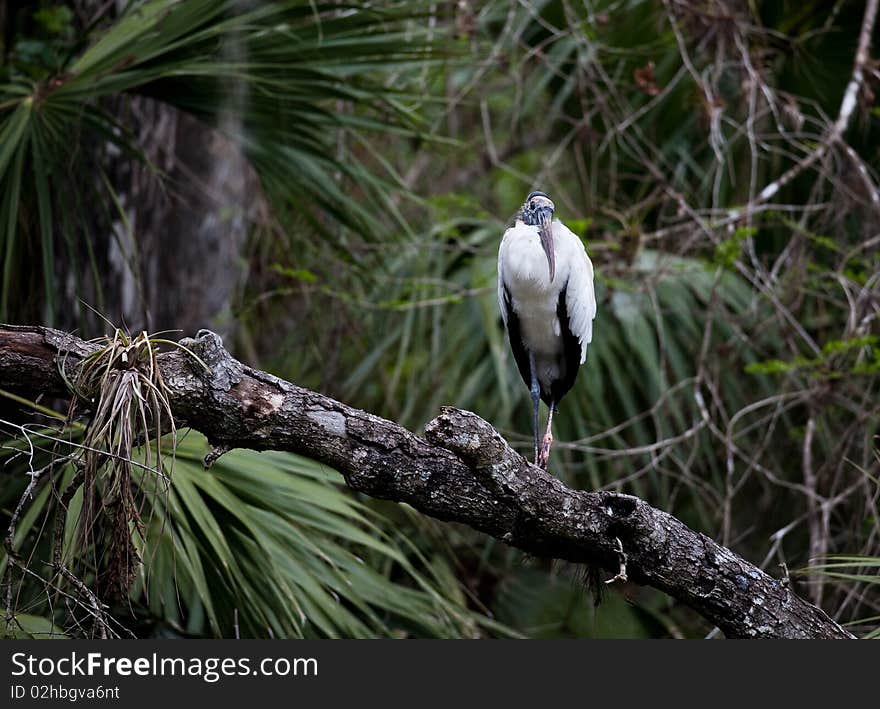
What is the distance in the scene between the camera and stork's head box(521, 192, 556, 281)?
118 inches

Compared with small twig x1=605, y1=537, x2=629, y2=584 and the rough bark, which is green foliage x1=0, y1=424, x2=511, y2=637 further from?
small twig x1=605, y1=537, x2=629, y2=584

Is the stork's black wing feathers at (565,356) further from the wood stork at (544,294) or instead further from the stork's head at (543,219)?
the stork's head at (543,219)

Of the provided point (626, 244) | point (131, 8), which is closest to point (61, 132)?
point (131, 8)

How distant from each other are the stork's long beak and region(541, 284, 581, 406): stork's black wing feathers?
133 mm

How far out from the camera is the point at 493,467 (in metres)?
2.05

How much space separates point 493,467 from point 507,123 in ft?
15.7

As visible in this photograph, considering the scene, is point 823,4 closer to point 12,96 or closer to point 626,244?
point 626,244

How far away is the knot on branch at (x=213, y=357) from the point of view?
1.90m

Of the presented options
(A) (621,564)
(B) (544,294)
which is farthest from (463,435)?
(B) (544,294)

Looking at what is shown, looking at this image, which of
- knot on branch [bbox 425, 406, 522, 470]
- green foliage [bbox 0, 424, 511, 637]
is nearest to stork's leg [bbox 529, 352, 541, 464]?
green foliage [bbox 0, 424, 511, 637]

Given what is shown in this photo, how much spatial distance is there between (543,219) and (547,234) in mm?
59

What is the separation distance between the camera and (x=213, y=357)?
191 cm

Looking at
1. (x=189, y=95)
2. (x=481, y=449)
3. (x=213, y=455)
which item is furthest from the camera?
(x=189, y=95)

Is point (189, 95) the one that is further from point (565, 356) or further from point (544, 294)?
point (565, 356)
